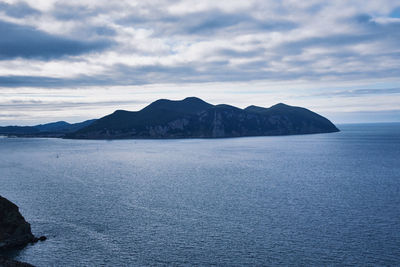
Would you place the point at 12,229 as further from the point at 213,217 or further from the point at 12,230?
the point at 213,217

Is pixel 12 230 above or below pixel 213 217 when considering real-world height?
above

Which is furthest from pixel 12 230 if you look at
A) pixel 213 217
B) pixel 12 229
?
pixel 213 217

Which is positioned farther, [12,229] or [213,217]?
[213,217]

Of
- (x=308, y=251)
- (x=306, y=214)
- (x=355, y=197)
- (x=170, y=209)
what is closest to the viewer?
(x=308, y=251)

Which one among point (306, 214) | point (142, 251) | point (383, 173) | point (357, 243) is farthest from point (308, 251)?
point (383, 173)

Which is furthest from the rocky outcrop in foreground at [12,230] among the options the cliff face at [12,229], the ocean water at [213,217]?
the ocean water at [213,217]

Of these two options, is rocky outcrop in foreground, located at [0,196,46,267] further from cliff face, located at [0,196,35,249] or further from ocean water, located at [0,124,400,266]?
ocean water, located at [0,124,400,266]

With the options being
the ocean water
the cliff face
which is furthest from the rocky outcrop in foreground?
the ocean water

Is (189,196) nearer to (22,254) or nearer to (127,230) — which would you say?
(127,230)
